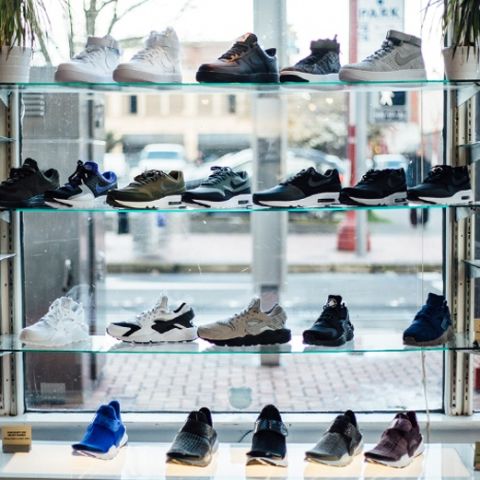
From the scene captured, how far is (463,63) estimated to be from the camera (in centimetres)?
322

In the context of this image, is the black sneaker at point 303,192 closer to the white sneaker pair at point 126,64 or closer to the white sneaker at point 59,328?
the white sneaker pair at point 126,64

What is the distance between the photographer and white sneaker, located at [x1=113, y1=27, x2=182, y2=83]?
10.4ft

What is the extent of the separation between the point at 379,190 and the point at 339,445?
99 centimetres

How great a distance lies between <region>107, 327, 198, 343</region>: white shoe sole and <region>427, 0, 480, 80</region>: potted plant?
1414mm

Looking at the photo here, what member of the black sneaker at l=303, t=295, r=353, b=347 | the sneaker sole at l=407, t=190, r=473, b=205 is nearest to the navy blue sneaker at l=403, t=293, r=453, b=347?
the black sneaker at l=303, t=295, r=353, b=347

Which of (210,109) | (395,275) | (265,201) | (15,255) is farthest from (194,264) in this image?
(395,275)

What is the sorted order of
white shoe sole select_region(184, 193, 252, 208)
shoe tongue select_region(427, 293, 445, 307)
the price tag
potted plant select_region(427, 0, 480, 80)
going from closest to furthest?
potted plant select_region(427, 0, 480, 80) → white shoe sole select_region(184, 193, 252, 208) → shoe tongue select_region(427, 293, 445, 307) → the price tag

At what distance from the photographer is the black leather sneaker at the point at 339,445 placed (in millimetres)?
3262

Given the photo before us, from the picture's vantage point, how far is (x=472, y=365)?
3.78 meters

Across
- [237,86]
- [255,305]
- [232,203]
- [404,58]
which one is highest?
[404,58]

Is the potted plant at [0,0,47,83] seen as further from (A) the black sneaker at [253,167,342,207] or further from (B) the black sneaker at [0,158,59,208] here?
(A) the black sneaker at [253,167,342,207]

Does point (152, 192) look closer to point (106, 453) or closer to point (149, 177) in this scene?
point (149, 177)

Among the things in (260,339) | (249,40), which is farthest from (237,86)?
(260,339)

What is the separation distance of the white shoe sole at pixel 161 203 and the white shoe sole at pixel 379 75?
2.53ft
